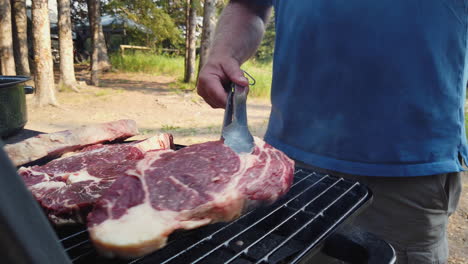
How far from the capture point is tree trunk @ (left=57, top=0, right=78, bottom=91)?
33.4 feet

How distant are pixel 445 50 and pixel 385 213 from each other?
0.92 m

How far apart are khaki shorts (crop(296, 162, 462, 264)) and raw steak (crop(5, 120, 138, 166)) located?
4.25ft

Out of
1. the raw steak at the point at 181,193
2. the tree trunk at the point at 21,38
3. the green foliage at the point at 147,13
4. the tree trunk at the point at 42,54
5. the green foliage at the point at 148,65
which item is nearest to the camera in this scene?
the raw steak at the point at 181,193

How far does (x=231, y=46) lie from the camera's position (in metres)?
2.14

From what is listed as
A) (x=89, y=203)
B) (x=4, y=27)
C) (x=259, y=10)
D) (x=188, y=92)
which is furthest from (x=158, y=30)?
(x=89, y=203)

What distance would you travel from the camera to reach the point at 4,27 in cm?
859

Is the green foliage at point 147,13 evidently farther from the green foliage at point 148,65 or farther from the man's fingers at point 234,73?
the man's fingers at point 234,73

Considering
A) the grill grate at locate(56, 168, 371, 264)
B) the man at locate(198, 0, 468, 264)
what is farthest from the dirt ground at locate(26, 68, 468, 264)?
the grill grate at locate(56, 168, 371, 264)

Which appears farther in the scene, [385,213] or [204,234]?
[385,213]

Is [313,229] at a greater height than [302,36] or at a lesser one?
lesser

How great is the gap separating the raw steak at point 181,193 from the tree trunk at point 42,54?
8401 millimetres

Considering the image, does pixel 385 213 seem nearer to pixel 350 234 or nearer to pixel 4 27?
pixel 350 234

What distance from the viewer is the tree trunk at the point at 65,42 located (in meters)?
10.2

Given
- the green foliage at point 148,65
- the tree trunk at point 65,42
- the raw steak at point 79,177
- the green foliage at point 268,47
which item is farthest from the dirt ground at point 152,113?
the green foliage at point 268,47
